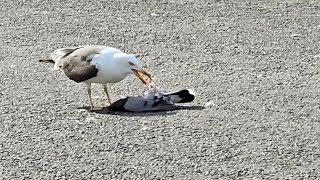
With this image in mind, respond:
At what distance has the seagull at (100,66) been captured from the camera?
5465 millimetres

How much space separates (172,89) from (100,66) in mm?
793

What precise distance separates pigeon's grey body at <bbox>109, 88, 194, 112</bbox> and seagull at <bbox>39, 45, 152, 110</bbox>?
0.40 feet

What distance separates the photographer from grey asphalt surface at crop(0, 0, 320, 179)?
4711 millimetres

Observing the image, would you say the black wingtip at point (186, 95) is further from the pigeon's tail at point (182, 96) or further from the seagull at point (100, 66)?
the seagull at point (100, 66)

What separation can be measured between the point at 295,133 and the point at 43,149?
1528 millimetres

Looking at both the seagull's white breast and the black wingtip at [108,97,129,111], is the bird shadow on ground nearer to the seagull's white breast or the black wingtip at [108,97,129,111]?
the black wingtip at [108,97,129,111]

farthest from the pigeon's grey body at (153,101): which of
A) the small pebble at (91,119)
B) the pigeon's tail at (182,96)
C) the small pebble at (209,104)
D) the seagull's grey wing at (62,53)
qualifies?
the seagull's grey wing at (62,53)

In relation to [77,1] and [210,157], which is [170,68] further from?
[77,1]

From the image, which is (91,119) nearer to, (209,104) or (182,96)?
(182,96)

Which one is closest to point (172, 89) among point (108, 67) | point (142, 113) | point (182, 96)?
point (182, 96)

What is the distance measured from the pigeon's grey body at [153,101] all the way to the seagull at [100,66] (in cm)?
12

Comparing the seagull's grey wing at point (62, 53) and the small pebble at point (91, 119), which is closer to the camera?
the small pebble at point (91, 119)

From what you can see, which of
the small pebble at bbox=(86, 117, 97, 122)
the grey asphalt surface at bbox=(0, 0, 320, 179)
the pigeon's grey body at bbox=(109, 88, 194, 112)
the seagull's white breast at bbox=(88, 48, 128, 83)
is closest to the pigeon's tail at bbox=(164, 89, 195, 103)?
the pigeon's grey body at bbox=(109, 88, 194, 112)

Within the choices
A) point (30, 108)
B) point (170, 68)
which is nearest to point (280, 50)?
point (170, 68)
